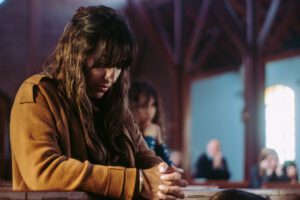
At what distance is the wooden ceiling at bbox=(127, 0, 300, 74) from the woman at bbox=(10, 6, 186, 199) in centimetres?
953

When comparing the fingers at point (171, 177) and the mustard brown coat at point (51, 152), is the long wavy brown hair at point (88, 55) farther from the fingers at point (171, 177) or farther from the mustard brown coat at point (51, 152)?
the fingers at point (171, 177)

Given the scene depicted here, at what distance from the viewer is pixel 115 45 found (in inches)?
58.4

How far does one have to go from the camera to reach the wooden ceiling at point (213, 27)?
1124cm

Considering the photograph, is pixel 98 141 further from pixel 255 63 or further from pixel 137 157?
pixel 255 63

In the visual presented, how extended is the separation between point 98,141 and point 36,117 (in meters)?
0.19

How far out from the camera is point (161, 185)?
140 centimetres

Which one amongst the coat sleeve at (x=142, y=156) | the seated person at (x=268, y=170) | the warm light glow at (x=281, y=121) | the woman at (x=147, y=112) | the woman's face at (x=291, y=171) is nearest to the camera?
the coat sleeve at (x=142, y=156)

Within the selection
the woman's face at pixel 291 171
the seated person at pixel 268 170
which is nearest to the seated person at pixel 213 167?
the woman's face at pixel 291 171

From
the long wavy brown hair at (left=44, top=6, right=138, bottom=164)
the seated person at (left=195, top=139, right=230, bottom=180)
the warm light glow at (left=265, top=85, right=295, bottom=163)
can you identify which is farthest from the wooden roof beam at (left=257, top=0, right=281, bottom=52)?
the long wavy brown hair at (left=44, top=6, right=138, bottom=164)

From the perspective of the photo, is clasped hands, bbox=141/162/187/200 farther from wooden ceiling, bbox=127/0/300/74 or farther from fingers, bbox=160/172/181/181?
wooden ceiling, bbox=127/0/300/74

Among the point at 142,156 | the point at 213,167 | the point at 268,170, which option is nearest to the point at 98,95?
the point at 142,156

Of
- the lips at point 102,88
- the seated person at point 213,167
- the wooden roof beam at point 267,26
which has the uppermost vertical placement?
the wooden roof beam at point 267,26

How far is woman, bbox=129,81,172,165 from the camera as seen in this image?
3.35 meters

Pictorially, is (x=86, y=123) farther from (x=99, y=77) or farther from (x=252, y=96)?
(x=252, y=96)
